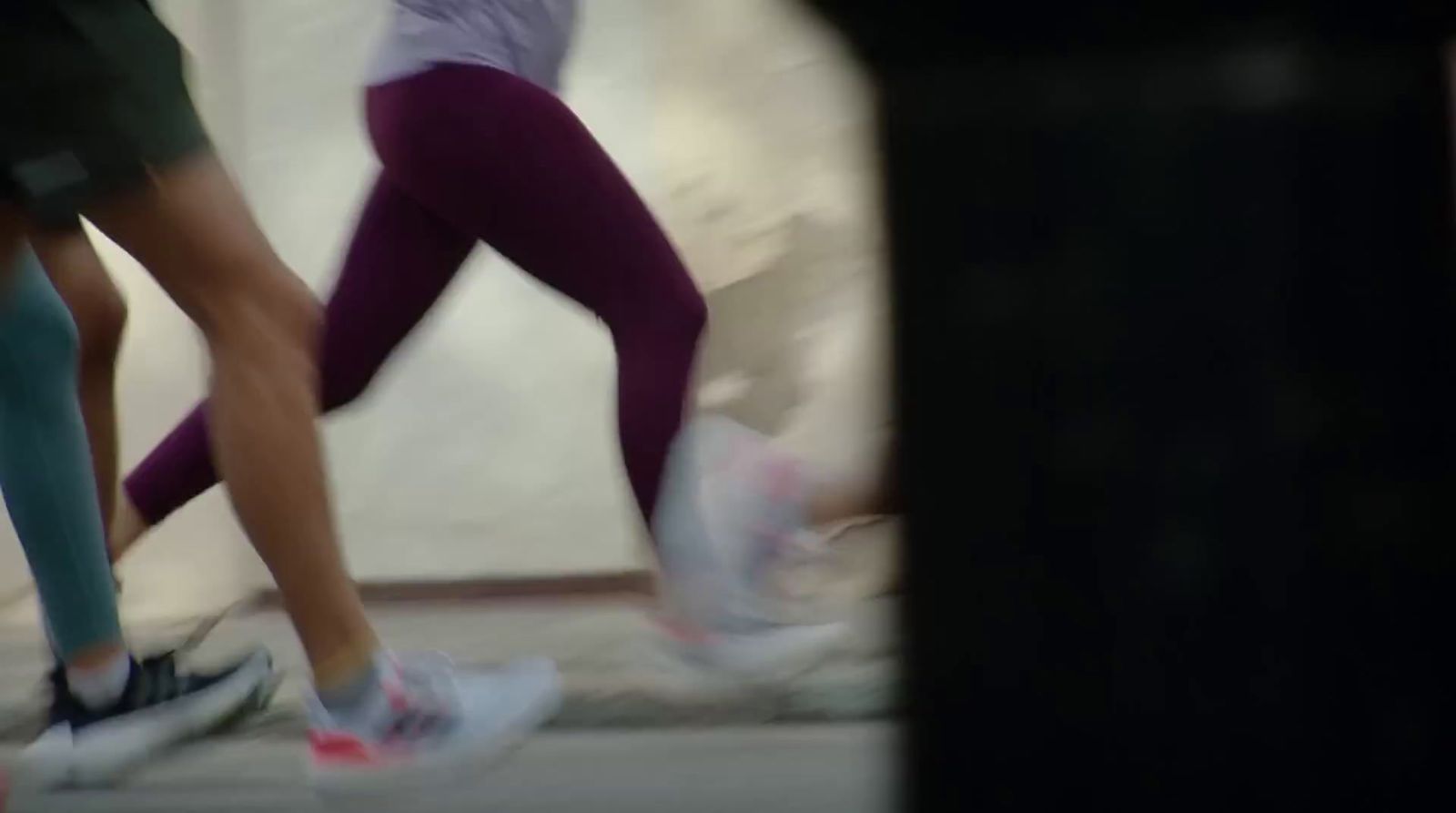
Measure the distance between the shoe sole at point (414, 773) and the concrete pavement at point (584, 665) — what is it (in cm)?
27

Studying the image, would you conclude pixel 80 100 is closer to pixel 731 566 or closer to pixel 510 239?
pixel 510 239

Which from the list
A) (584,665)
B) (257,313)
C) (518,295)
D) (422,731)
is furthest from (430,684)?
(518,295)

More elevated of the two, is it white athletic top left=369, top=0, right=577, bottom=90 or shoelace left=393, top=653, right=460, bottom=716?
white athletic top left=369, top=0, right=577, bottom=90

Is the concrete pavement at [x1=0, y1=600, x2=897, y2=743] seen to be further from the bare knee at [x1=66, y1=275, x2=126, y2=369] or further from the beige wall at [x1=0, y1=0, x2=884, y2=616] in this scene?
the bare knee at [x1=66, y1=275, x2=126, y2=369]

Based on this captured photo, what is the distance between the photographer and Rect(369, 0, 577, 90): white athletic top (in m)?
1.14

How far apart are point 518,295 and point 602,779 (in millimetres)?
1551

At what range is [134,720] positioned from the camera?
1.11 meters

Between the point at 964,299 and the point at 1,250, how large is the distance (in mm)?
818

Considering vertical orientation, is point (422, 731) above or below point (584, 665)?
above

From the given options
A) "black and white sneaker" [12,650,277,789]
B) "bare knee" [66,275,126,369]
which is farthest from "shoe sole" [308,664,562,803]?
"bare knee" [66,275,126,369]

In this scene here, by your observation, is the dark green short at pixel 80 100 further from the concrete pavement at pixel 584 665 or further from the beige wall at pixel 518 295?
the beige wall at pixel 518 295

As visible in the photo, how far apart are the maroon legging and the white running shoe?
3cm

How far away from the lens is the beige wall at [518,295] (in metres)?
2.44

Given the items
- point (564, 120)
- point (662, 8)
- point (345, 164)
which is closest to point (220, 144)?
point (345, 164)
